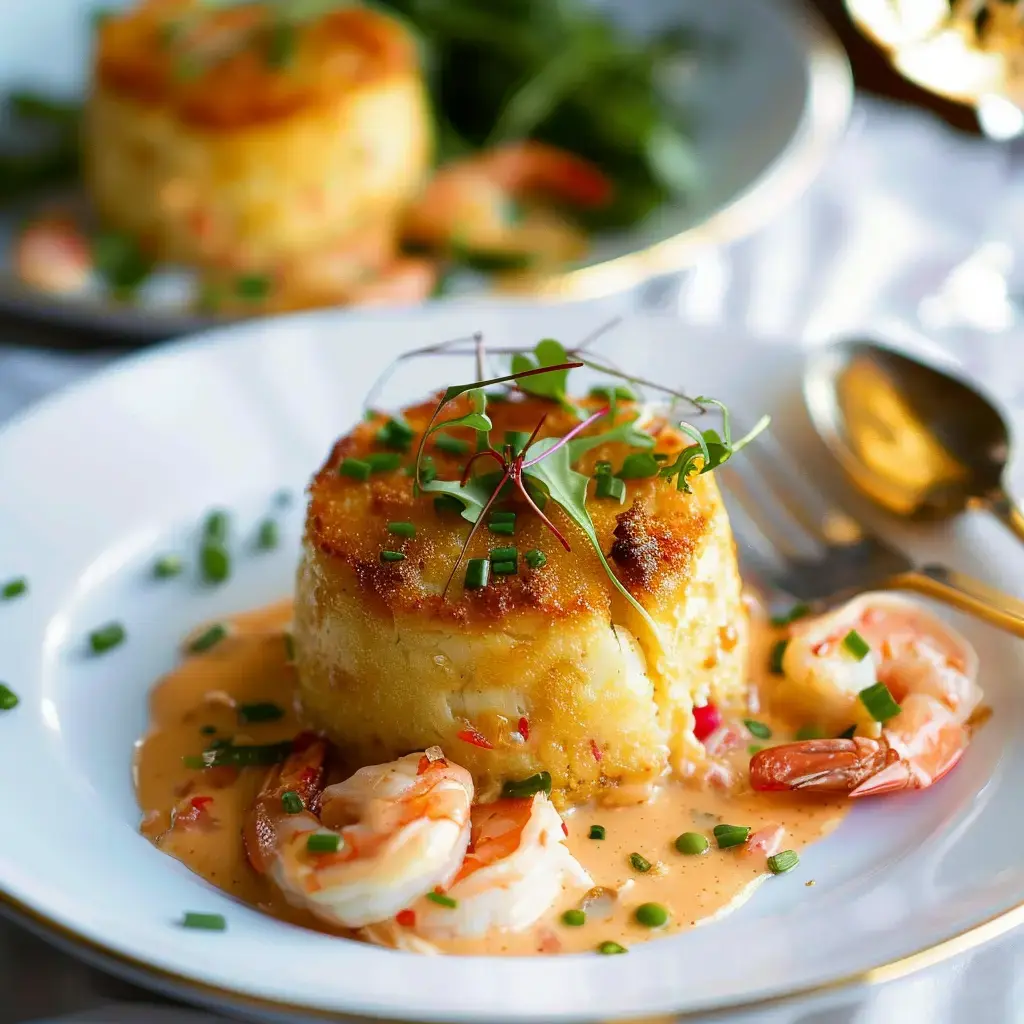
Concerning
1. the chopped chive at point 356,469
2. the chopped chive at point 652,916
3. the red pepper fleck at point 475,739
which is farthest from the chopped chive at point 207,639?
the chopped chive at point 652,916

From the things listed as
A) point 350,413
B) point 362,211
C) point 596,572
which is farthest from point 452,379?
point 362,211

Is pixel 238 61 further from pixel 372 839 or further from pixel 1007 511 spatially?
pixel 372 839

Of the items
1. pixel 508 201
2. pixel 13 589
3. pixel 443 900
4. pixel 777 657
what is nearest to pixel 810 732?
pixel 777 657

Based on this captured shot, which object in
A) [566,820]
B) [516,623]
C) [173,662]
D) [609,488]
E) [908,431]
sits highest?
[609,488]

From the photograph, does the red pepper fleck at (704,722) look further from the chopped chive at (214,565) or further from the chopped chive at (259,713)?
the chopped chive at (214,565)

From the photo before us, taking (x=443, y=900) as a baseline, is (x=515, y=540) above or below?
above
